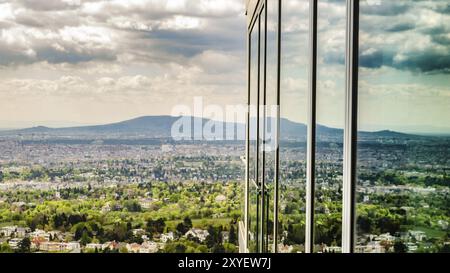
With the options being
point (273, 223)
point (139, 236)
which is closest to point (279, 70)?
point (273, 223)

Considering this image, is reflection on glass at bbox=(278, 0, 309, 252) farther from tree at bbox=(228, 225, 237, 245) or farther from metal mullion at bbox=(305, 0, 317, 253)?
tree at bbox=(228, 225, 237, 245)

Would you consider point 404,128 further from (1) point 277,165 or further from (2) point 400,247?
(1) point 277,165

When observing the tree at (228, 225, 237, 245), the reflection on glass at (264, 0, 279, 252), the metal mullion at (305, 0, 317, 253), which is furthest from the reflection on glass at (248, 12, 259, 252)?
the metal mullion at (305, 0, 317, 253)

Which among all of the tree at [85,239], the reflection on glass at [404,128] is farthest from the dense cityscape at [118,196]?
the reflection on glass at [404,128]

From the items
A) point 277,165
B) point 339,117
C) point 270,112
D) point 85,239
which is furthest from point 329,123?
point 85,239

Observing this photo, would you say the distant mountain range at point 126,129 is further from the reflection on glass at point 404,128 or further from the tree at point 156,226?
the reflection on glass at point 404,128

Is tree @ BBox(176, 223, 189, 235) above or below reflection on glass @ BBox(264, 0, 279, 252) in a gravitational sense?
below
